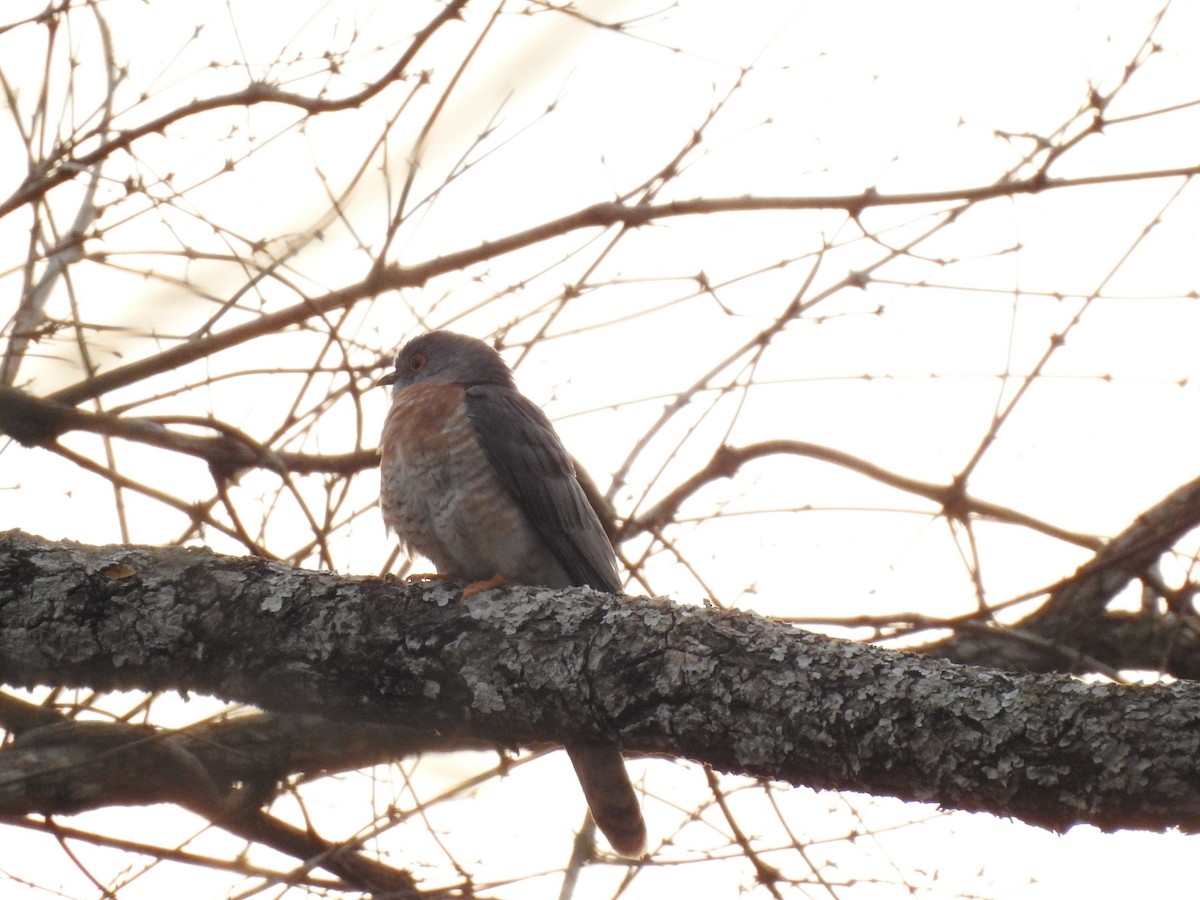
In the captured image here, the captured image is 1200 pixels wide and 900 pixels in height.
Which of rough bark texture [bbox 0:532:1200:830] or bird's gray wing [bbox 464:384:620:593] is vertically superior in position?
bird's gray wing [bbox 464:384:620:593]

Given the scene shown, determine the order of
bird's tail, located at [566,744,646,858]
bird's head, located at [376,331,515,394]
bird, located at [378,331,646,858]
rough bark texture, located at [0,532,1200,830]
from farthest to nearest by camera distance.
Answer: bird's head, located at [376,331,515,394] → bird, located at [378,331,646,858] → bird's tail, located at [566,744,646,858] → rough bark texture, located at [0,532,1200,830]

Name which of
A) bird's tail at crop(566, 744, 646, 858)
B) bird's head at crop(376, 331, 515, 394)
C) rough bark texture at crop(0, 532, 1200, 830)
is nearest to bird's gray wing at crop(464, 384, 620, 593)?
bird's head at crop(376, 331, 515, 394)

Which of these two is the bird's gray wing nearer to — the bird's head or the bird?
the bird

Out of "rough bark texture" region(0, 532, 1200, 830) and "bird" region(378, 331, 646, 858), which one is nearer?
"rough bark texture" region(0, 532, 1200, 830)

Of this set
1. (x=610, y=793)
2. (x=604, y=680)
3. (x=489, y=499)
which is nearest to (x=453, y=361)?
(x=489, y=499)

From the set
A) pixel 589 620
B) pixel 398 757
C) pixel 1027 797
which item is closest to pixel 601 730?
pixel 589 620

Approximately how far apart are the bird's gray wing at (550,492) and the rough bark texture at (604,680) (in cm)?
135

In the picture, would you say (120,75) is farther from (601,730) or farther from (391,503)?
(601,730)

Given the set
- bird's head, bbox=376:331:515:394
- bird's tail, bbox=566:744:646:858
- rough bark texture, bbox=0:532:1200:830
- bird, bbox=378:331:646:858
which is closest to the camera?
rough bark texture, bbox=0:532:1200:830

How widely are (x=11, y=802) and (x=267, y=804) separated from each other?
801 mm

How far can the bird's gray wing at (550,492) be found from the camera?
14.7 feet

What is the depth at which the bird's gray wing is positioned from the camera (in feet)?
14.7

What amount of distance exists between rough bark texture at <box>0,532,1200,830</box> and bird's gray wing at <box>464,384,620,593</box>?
1.35 metres

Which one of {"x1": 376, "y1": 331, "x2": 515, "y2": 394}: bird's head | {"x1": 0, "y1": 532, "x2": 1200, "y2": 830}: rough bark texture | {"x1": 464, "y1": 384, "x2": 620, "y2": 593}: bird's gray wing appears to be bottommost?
{"x1": 0, "y1": 532, "x2": 1200, "y2": 830}: rough bark texture
